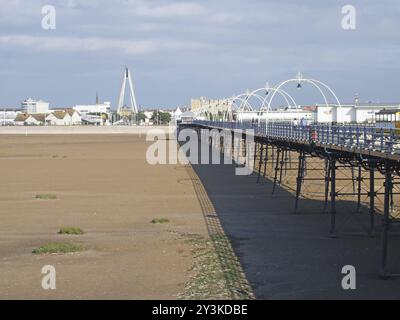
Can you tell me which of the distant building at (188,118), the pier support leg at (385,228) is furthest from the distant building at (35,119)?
the pier support leg at (385,228)

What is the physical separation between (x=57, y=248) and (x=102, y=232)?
117 inches

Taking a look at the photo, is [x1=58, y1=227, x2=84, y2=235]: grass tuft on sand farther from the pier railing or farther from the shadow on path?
the pier railing

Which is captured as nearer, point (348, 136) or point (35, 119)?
point (348, 136)

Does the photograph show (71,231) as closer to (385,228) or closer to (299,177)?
(299,177)

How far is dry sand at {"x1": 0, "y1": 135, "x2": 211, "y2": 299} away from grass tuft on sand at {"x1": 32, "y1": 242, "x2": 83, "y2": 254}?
7.8 inches

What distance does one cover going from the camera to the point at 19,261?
15.9 metres

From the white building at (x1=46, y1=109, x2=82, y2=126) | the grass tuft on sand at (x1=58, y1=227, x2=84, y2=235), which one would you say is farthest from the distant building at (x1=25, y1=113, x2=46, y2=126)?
the grass tuft on sand at (x1=58, y1=227, x2=84, y2=235)

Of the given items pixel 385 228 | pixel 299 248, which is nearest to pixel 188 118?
pixel 299 248

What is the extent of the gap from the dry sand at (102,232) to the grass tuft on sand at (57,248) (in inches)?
7.8

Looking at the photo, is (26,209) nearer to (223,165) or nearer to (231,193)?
(231,193)

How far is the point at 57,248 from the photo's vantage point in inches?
669
